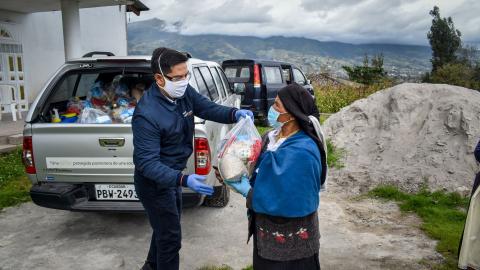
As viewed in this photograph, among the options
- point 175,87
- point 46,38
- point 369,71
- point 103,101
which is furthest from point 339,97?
point 175,87

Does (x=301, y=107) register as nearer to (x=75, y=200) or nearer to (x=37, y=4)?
(x=75, y=200)

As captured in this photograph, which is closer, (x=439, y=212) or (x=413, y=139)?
(x=439, y=212)

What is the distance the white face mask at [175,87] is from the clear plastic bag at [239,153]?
55cm

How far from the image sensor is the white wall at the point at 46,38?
1212 cm

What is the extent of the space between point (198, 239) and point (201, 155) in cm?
111

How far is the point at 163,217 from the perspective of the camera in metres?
2.95

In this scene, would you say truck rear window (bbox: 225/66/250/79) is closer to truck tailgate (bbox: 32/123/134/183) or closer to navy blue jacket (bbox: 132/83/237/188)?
truck tailgate (bbox: 32/123/134/183)

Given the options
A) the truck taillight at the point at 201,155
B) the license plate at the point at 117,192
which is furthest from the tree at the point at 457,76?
the license plate at the point at 117,192

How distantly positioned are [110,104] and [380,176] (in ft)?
13.4

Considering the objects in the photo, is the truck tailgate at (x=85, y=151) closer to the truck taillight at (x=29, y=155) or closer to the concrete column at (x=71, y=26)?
the truck taillight at (x=29, y=155)

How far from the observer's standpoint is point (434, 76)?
45.5 m

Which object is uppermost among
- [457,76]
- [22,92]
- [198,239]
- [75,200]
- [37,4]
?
[37,4]

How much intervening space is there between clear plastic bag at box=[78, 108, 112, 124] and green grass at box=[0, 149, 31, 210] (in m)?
2.23

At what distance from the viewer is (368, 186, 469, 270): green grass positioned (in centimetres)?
411
